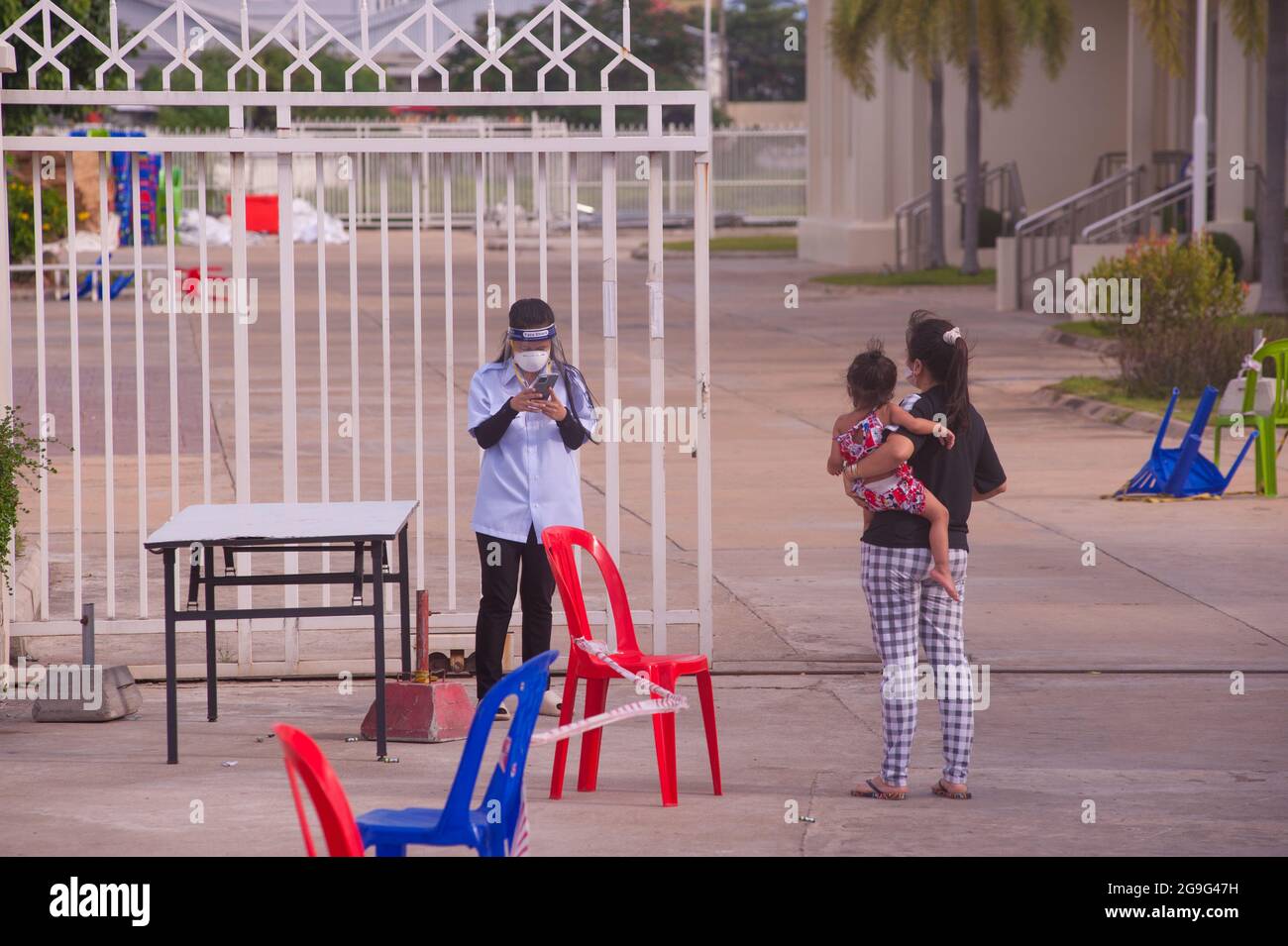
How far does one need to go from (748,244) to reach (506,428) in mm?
45635

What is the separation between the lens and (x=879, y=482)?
20.7 ft

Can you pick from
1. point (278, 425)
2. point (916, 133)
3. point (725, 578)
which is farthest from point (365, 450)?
point (916, 133)

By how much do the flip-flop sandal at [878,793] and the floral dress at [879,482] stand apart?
36.8 inches

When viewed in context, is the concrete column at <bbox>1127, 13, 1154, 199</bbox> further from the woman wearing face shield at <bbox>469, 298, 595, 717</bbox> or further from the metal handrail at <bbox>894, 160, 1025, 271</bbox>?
the woman wearing face shield at <bbox>469, 298, 595, 717</bbox>

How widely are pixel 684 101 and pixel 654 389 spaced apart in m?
1.23

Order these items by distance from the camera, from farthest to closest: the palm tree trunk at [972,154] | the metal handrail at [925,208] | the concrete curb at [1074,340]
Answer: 1. the metal handrail at [925,208]
2. the palm tree trunk at [972,154]
3. the concrete curb at [1074,340]

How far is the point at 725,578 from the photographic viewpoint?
1065cm

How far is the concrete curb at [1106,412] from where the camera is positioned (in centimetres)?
1708

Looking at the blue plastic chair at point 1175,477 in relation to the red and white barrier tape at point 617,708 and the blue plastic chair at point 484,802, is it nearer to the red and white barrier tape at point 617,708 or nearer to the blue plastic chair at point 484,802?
the red and white barrier tape at point 617,708

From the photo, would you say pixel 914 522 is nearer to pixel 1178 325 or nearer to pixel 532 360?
pixel 532 360

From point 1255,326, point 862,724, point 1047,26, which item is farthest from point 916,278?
point 862,724

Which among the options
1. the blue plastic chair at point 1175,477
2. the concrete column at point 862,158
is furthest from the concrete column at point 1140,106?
the blue plastic chair at point 1175,477

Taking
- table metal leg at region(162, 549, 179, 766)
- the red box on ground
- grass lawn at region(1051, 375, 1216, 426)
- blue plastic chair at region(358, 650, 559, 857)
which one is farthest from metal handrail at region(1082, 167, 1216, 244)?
the red box on ground
